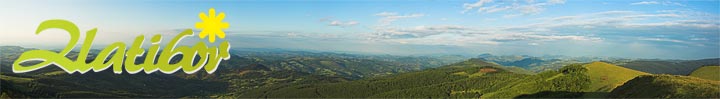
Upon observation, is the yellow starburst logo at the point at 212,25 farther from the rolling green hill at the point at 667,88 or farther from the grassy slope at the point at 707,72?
the grassy slope at the point at 707,72

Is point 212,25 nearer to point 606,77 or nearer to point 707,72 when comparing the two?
point 606,77

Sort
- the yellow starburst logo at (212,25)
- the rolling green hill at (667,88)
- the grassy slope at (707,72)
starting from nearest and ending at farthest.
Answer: the yellow starburst logo at (212,25)
the rolling green hill at (667,88)
the grassy slope at (707,72)

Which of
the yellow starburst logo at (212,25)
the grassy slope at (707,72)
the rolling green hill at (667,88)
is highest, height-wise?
the yellow starburst logo at (212,25)

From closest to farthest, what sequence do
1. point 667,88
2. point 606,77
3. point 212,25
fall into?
point 212,25
point 667,88
point 606,77

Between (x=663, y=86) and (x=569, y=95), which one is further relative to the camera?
(x=569, y=95)

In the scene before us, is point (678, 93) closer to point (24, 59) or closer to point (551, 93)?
point (551, 93)

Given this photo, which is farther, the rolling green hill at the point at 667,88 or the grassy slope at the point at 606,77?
the grassy slope at the point at 606,77

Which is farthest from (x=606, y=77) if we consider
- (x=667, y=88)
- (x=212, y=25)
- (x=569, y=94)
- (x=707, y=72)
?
(x=212, y=25)

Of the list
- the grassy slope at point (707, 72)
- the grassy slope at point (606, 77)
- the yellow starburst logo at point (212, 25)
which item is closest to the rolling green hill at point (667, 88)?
the grassy slope at point (606, 77)

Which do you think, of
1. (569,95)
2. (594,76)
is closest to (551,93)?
(569,95)
